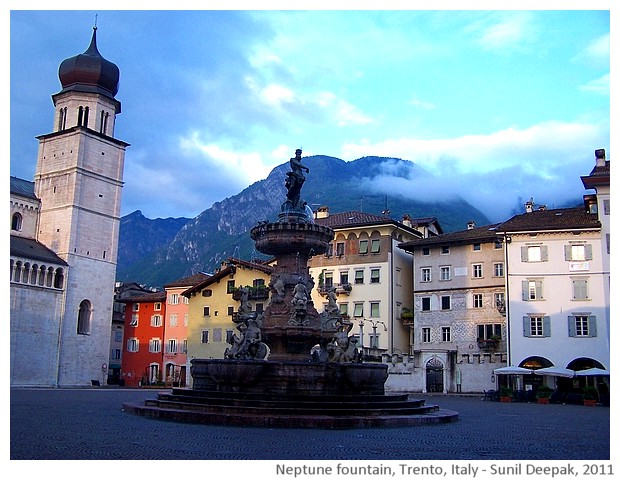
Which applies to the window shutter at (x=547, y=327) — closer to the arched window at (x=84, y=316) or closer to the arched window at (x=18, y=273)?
the arched window at (x=84, y=316)

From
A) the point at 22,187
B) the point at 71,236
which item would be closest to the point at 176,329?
the point at 71,236

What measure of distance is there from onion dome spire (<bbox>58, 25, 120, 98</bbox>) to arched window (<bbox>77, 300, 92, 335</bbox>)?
72.4 ft

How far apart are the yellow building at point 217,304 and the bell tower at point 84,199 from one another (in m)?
10.6

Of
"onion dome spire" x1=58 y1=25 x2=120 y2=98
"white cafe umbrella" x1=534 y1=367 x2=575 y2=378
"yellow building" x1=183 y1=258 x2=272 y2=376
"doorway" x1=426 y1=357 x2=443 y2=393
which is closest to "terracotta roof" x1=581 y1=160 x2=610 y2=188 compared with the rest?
"white cafe umbrella" x1=534 y1=367 x2=575 y2=378

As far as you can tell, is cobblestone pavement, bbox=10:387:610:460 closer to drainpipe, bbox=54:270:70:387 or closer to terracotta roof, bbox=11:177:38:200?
drainpipe, bbox=54:270:70:387

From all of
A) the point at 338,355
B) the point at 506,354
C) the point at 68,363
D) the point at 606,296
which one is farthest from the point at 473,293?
the point at 68,363

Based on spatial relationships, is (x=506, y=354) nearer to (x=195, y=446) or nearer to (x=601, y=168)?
(x=601, y=168)

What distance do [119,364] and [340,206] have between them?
324ft

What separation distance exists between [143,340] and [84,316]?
7281 mm

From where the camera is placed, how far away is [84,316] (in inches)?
2731

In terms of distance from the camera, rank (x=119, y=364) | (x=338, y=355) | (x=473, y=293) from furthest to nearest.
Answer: (x=119, y=364)
(x=473, y=293)
(x=338, y=355)

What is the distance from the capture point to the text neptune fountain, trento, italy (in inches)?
660

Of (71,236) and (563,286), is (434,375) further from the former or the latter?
(71,236)
